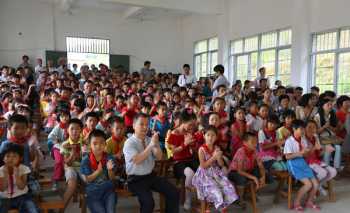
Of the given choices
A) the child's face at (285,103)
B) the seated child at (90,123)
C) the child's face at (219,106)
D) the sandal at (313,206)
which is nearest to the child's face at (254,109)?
the child's face at (219,106)

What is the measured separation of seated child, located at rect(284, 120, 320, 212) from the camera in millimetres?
3195

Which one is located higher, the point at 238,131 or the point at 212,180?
the point at 238,131

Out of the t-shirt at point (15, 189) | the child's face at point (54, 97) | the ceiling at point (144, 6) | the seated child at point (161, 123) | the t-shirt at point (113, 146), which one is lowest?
the t-shirt at point (15, 189)

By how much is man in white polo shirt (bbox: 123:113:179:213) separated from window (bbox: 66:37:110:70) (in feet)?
31.8

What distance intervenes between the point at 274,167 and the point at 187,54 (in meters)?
10.6

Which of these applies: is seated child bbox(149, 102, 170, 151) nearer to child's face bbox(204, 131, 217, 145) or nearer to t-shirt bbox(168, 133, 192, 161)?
t-shirt bbox(168, 133, 192, 161)

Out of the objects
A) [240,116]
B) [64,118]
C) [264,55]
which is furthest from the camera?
[264,55]

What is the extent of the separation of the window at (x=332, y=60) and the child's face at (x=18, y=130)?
6.75m

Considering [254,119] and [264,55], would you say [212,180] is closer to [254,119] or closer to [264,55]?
[254,119]

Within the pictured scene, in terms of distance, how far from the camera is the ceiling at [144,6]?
902 centimetres

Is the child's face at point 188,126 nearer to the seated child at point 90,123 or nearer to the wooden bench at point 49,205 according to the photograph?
the seated child at point 90,123

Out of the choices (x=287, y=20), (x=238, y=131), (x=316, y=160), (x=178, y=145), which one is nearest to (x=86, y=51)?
(x=287, y=20)

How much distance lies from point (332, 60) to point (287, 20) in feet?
5.28

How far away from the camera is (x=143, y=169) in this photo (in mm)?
2717
